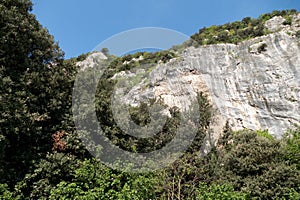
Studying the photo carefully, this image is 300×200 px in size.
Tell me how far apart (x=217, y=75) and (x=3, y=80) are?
2154cm

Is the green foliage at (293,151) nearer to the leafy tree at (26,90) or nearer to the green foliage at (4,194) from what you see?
the leafy tree at (26,90)

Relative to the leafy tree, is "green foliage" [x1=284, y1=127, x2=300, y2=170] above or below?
below

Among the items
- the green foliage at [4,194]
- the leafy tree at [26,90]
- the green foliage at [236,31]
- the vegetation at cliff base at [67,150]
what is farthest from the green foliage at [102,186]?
the green foliage at [236,31]

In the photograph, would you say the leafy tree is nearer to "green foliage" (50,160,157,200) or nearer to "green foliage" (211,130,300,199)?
"green foliage" (50,160,157,200)

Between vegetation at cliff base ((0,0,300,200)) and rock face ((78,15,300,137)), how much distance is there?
5.72 meters

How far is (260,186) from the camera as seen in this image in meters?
16.8

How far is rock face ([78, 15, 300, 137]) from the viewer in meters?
25.9

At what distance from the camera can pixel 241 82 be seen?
28.5m

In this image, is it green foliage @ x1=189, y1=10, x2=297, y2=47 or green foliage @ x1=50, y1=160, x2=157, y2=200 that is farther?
green foliage @ x1=189, y1=10, x2=297, y2=47

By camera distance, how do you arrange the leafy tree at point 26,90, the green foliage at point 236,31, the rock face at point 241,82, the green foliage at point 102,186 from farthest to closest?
1. the green foliage at point 236,31
2. the rock face at point 241,82
3. the leafy tree at point 26,90
4. the green foliage at point 102,186

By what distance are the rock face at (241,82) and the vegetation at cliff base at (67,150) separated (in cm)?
572

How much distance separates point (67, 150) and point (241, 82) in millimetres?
19644

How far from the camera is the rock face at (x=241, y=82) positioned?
25.9 meters

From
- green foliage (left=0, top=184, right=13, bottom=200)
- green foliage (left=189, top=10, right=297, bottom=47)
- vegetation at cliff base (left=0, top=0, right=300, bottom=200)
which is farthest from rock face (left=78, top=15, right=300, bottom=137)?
green foliage (left=0, top=184, right=13, bottom=200)
